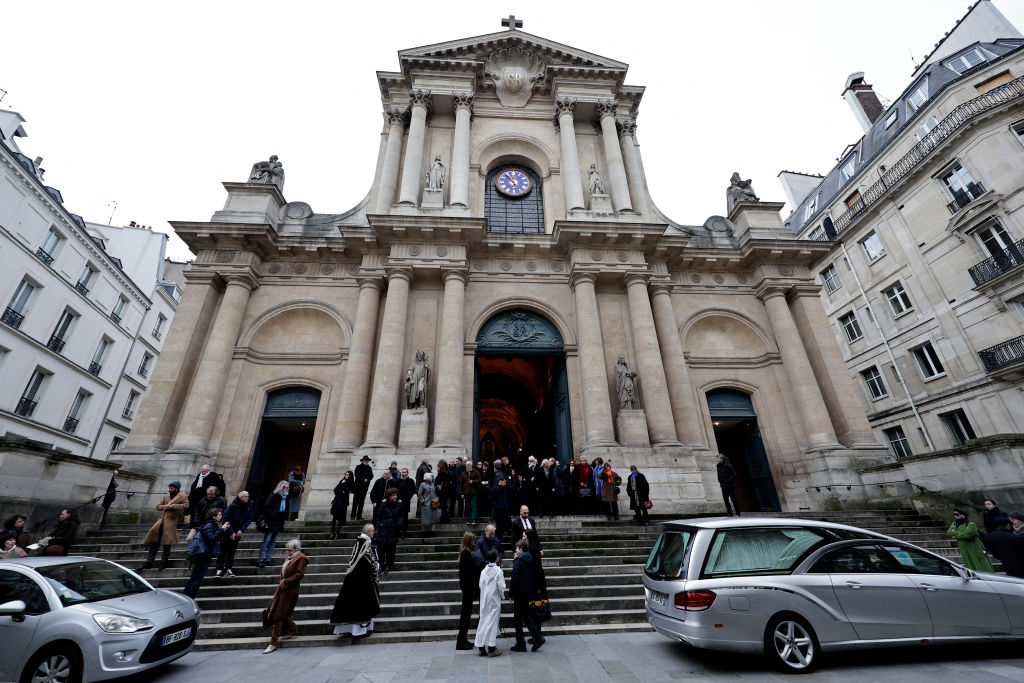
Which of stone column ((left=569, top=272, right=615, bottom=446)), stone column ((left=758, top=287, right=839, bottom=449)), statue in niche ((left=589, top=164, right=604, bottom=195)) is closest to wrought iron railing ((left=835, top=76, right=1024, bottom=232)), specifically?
stone column ((left=758, top=287, right=839, bottom=449))

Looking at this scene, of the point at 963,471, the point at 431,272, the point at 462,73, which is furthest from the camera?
the point at 462,73

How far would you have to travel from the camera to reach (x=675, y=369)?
15469 millimetres

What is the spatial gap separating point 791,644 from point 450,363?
11289 mm

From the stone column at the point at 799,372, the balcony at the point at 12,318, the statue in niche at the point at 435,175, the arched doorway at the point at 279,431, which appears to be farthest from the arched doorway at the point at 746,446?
the balcony at the point at 12,318

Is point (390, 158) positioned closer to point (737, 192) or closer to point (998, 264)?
point (737, 192)

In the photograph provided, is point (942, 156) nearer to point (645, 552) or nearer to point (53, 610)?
point (645, 552)

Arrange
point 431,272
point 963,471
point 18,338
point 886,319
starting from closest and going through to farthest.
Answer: point 963,471 < point 431,272 < point 18,338 < point 886,319

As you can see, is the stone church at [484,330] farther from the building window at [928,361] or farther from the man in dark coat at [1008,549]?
the building window at [928,361]

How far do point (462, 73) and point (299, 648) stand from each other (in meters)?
21.7

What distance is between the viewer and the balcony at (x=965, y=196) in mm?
17716

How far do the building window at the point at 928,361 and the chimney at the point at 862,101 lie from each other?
47.4ft

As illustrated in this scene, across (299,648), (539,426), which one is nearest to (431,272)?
(539,426)

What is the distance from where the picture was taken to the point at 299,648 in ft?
18.4

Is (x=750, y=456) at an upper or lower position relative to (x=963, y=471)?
upper
